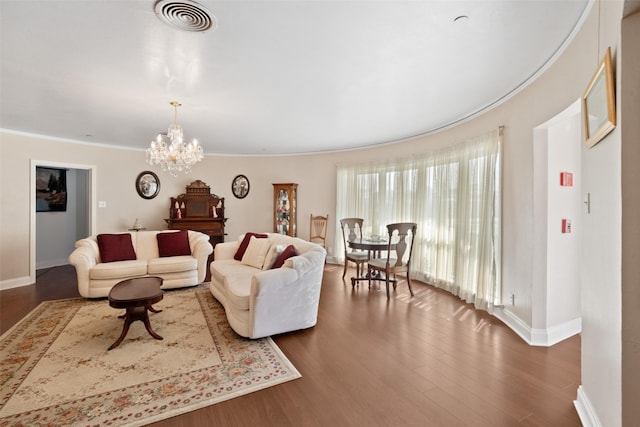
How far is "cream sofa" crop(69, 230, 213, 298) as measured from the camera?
12.5 ft

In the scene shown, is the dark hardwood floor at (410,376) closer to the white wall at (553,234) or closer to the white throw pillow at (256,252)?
the white wall at (553,234)

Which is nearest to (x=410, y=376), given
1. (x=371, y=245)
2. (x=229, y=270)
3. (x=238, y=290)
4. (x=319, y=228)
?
(x=238, y=290)

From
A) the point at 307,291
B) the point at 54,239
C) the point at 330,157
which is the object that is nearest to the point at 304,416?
the point at 307,291

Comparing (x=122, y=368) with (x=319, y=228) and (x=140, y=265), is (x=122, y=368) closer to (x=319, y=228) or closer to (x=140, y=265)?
(x=140, y=265)

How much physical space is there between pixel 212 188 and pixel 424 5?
5.99m

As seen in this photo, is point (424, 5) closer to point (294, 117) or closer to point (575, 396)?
point (294, 117)

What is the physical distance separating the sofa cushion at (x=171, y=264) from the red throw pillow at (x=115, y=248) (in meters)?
0.36

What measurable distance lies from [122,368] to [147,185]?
4801 millimetres

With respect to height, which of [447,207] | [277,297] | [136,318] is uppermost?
[447,207]

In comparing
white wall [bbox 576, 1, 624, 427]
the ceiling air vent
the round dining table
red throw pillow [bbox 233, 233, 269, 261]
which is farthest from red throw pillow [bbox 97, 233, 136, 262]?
white wall [bbox 576, 1, 624, 427]

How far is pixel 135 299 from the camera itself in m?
2.62

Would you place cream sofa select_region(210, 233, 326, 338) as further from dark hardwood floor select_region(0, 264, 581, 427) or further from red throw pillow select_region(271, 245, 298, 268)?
dark hardwood floor select_region(0, 264, 581, 427)

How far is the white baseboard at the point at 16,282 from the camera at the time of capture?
4.42 m

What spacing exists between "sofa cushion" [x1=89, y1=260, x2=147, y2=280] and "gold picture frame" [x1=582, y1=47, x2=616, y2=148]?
4937 millimetres
